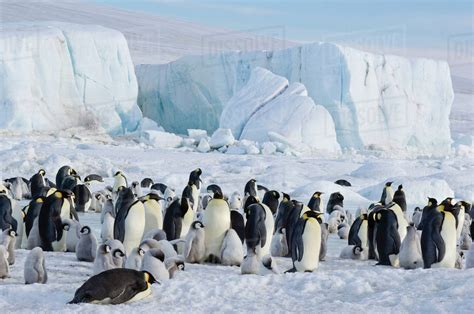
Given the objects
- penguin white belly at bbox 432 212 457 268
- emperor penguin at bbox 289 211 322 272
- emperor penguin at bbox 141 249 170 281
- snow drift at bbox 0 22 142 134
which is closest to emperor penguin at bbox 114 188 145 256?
emperor penguin at bbox 289 211 322 272

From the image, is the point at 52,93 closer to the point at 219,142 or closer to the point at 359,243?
the point at 219,142

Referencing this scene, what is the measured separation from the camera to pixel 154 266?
5609 mm

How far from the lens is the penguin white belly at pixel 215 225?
7051mm

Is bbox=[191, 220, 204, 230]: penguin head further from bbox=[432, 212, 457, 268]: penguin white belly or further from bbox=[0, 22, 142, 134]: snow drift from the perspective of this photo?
bbox=[0, 22, 142, 134]: snow drift

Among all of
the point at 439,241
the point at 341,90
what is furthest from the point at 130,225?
the point at 341,90

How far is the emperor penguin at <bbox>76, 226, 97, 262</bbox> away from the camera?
6855 mm

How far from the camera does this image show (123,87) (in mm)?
29297

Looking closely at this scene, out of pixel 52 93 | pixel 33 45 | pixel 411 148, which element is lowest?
pixel 411 148

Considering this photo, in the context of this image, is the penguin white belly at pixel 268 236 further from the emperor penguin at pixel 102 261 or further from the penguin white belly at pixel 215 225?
the emperor penguin at pixel 102 261

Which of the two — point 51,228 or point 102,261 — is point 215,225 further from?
point 51,228

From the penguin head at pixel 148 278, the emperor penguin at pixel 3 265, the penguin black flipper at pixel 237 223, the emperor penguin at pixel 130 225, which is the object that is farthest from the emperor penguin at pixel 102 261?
the penguin black flipper at pixel 237 223

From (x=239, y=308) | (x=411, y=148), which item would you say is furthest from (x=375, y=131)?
(x=239, y=308)

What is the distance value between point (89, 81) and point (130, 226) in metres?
21.6

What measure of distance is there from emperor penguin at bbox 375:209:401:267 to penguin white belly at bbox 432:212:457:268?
0.57 m
